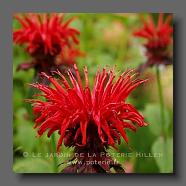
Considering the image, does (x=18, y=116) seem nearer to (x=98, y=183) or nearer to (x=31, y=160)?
(x=31, y=160)

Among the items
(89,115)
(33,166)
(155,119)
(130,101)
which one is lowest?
(33,166)

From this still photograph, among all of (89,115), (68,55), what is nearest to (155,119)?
(68,55)

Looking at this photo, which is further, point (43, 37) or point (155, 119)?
point (155, 119)

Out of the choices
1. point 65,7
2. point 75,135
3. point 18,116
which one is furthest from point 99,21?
point 75,135

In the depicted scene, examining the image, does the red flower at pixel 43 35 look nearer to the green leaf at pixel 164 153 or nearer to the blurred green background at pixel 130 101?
the blurred green background at pixel 130 101

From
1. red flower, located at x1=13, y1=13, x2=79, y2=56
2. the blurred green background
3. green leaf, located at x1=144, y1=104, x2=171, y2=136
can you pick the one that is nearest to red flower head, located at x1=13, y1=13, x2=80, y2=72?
red flower, located at x1=13, y1=13, x2=79, y2=56

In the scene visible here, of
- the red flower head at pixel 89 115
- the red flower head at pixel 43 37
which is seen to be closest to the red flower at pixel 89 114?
the red flower head at pixel 89 115

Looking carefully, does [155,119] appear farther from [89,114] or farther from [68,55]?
[89,114]
